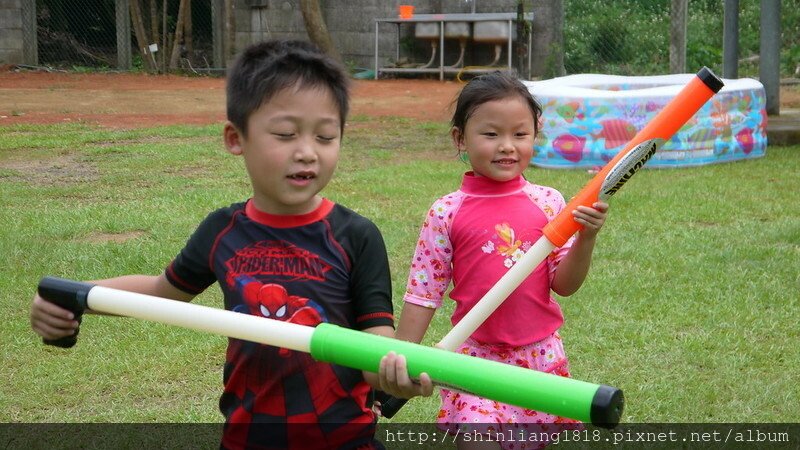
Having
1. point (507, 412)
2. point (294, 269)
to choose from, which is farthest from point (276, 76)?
point (507, 412)

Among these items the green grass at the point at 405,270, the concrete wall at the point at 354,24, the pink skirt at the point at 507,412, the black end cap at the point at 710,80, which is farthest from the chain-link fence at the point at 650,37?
the black end cap at the point at 710,80

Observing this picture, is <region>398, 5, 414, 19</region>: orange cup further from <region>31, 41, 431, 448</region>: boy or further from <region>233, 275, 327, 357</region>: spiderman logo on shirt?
<region>233, 275, 327, 357</region>: spiderman logo on shirt

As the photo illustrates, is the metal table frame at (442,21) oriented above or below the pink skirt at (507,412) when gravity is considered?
above

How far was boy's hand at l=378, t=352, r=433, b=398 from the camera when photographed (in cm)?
184

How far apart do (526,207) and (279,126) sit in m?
0.83

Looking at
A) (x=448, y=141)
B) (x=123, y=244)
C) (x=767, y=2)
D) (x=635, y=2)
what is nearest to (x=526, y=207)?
(x=123, y=244)

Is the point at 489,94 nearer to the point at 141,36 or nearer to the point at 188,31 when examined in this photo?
the point at 141,36

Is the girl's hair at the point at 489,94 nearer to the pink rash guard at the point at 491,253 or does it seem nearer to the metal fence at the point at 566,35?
the pink rash guard at the point at 491,253

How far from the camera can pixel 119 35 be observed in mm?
18266

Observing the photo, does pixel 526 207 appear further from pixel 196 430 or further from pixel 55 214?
pixel 55 214

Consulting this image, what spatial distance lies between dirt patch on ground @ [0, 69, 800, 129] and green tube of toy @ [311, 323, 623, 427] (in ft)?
31.1

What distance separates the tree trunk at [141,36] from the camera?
17359 mm

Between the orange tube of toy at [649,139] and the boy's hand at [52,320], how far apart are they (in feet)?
3.26

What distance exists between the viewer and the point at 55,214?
6625mm
